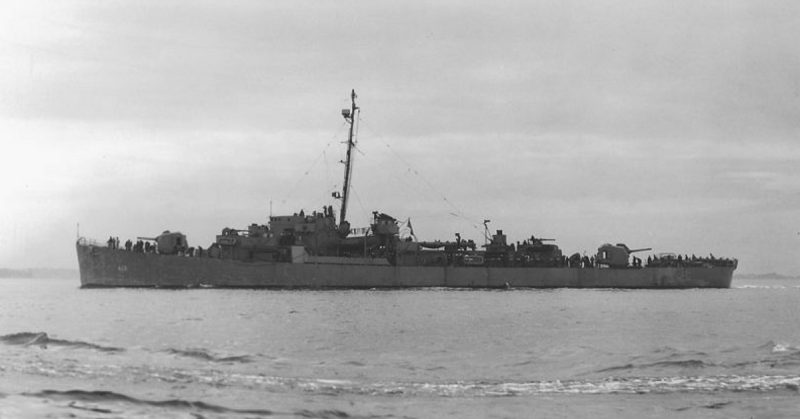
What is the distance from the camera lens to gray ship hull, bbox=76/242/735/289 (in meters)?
56.6

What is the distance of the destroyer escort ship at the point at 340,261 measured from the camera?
5675 centimetres

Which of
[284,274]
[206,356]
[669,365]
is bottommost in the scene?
[206,356]

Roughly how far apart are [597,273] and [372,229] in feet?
66.0

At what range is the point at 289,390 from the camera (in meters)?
15.7

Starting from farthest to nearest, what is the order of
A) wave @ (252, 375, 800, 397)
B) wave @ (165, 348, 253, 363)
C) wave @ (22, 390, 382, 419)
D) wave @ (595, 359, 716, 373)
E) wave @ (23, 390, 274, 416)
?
wave @ (165, 348, 253, 363) → wave @ (595, 359, 716, 373) → wave @ (252, 375, 800, 397) → wave @ (23, 390, 274, 416) → wave @ (22, 390, 382, 419)

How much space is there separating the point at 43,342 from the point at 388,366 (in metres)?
9.59

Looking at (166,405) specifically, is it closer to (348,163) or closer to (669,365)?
(669,365)

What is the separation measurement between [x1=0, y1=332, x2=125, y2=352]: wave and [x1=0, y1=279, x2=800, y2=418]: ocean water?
0.06m

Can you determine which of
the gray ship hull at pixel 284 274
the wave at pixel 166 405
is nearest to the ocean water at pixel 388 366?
the wave at pixel 166 405

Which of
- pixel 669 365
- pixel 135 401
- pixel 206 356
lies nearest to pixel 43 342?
pixel 206 356

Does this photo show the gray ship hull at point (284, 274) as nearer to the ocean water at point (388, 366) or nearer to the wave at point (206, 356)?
the ocean water at point (388, 366)

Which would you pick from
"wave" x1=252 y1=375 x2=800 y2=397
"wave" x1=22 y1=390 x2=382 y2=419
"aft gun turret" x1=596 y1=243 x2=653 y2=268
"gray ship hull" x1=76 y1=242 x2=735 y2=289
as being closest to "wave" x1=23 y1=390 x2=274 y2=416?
"wave" x1=22 y1=390 x2=382 y2=419

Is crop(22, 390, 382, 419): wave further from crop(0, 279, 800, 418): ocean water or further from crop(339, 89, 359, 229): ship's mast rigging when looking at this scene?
crop(339, 89, 359, 229): ship's mast rigging

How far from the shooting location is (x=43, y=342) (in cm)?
2247
